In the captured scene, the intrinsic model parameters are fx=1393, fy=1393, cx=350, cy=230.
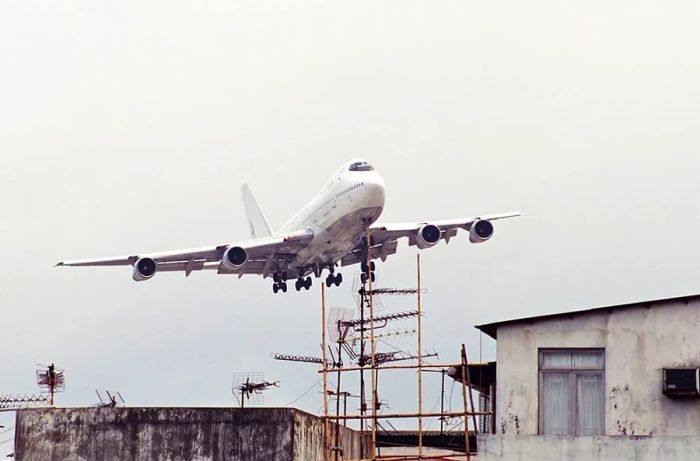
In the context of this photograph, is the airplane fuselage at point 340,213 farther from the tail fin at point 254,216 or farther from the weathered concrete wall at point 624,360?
the weathered concrete wall at point 624,360

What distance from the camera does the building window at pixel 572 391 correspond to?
27.5m

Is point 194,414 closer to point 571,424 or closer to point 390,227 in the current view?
point 571,424

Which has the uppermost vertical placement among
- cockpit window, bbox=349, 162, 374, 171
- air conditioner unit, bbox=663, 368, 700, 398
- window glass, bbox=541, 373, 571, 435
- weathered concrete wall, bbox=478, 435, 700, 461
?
cockpit window, bbox=349, 162, 374, 171

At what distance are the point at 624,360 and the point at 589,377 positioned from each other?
79 centimetres

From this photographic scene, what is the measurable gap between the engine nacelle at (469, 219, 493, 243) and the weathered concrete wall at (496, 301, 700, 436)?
49.9m

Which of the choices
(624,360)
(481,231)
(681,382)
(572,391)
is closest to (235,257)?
(481,231)

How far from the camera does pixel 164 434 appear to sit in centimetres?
3434

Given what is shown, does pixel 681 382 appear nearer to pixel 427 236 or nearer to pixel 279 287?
pixel 427 236

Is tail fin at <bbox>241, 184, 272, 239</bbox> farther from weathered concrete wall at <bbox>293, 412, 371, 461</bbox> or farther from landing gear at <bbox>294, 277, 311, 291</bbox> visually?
weathered concrete wall at <bbox>293, 412, 371, 461</bbox>

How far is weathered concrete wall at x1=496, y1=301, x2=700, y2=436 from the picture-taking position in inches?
1073

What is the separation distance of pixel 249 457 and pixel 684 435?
37.4ft

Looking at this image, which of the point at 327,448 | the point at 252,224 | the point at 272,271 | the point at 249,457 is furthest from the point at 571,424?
the point at 252,224

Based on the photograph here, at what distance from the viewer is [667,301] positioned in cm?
2752

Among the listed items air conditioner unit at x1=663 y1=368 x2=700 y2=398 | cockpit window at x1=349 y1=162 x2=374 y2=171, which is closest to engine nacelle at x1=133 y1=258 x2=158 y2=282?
cockpit window at x1=349 y1=162 x2=374 y2=171
